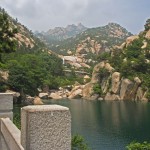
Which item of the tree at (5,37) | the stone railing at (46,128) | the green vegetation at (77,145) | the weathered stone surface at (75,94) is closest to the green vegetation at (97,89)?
the weathered stone surface at (75,94)

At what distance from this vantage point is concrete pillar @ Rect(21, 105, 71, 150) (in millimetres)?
2277

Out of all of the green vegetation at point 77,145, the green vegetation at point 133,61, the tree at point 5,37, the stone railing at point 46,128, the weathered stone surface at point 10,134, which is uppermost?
the green vegetation at point 133,61

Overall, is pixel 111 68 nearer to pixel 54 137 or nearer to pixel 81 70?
pixel 81 70

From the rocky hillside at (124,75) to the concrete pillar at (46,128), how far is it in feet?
197

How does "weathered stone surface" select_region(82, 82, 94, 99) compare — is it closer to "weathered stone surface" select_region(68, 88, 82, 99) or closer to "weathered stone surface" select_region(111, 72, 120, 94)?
"weathered stone surface" select_region(68, 88, 82, 99)

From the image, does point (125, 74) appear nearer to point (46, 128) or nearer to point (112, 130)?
point (112, 130)

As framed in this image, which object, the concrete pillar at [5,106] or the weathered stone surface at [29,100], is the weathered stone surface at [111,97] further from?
the concrete pillar at [5,106]

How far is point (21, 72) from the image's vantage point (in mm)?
49250

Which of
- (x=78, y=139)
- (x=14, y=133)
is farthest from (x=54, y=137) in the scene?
(x=78, y=139)

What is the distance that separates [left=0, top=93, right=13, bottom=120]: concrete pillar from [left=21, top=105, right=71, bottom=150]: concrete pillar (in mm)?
1745

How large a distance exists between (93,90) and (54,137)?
67.2 metres

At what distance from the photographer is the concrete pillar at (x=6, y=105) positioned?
4.06 metres

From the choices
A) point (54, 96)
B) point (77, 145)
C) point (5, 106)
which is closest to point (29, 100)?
point (54, 96)

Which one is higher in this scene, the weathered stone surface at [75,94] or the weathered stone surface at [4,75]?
the weathered stone surface at [4,75]
